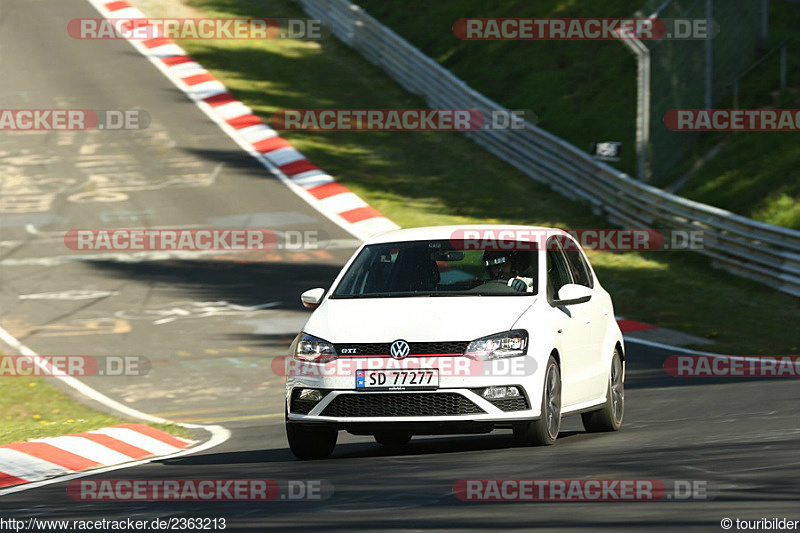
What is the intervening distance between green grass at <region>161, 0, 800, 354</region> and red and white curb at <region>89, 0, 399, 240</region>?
39 cm

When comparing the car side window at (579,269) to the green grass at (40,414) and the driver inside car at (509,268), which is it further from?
the green grass at (40,414)

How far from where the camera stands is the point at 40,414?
1463cm

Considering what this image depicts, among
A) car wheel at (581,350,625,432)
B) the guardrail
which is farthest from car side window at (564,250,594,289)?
the guardrail

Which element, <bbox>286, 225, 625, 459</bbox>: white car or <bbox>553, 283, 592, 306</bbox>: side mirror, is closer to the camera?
<bbox>286, 225, 625, 459</bbox>: white car

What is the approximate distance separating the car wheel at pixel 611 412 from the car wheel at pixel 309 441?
86.6 inches

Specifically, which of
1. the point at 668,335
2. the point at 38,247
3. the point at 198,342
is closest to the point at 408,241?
the point at 198,342

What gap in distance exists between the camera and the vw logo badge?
32.2 ft

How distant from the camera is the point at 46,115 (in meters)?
31.4

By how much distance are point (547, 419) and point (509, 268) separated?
1312 millimetres

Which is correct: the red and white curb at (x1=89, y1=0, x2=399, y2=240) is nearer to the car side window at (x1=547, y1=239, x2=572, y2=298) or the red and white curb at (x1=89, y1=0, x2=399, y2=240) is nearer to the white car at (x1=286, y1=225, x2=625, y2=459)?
the car side window at (x1=547, y1=239, x2=572, y2=298)

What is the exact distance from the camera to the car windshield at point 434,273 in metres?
10.7

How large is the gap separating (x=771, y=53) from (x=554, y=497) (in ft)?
76.3

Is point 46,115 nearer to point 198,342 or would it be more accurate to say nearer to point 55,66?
point 55,66

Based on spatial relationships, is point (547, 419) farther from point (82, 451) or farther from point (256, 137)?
point (256, 137)
